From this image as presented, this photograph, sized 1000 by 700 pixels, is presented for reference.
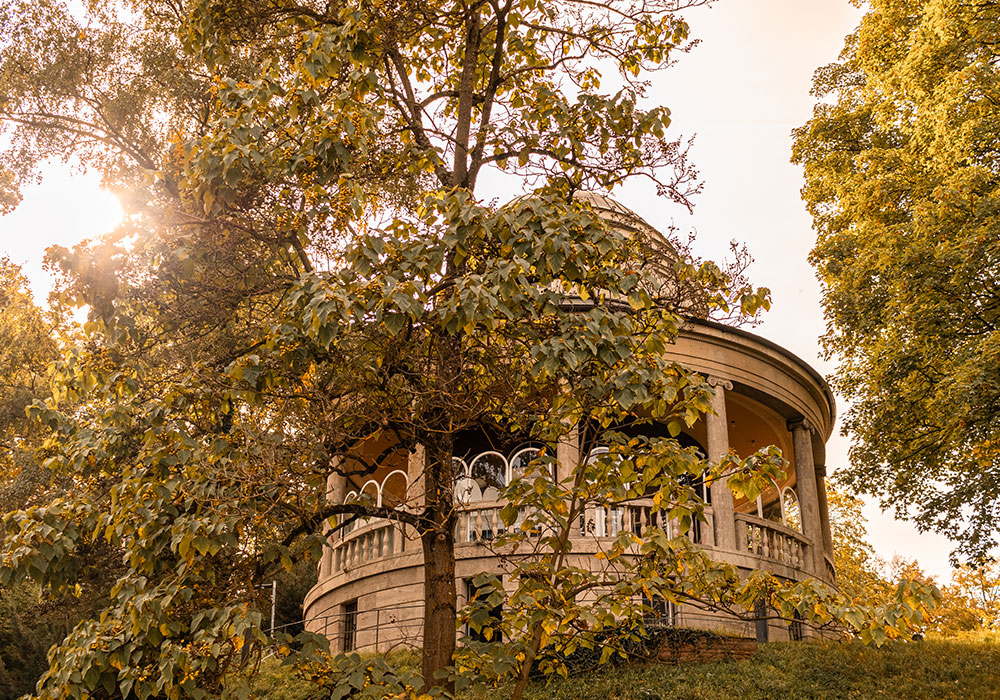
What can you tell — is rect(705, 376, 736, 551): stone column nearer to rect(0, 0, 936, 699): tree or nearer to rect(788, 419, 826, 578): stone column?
rect(788, 419, 826, 578): stone column

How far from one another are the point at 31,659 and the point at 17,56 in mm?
16393

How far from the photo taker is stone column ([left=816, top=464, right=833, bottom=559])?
Answer: 24047 millimetres

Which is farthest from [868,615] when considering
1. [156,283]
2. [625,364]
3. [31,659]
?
[31,659]

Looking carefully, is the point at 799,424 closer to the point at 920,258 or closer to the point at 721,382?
the point at 721,382

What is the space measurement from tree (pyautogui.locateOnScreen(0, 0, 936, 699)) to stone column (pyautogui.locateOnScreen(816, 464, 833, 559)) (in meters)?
16.0

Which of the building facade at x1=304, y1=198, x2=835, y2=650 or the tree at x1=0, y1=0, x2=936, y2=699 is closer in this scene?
the tree at x1=0, y1=0, x2=936, y2=699

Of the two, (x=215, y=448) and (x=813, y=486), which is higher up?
(x=813, y=486)

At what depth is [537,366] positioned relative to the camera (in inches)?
316

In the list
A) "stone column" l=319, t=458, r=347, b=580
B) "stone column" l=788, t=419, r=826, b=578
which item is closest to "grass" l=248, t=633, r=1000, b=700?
"stone column" l=788, t=419, r=826, b=578

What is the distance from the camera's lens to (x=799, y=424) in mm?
23422

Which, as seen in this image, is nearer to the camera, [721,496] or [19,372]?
[721,496]

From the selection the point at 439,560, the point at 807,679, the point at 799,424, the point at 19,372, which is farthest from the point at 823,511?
the point at 19,372

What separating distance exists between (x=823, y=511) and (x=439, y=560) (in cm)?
1814

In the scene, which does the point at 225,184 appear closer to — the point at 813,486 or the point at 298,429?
the point at 298,429
